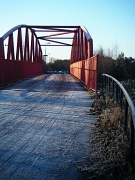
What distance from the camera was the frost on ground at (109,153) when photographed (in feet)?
14.4

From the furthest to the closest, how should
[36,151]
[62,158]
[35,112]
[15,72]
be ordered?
1. [15,72]
2. [35,112]
3. [36,151]
4. [62,158]

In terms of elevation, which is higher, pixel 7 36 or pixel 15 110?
pixel 7 36

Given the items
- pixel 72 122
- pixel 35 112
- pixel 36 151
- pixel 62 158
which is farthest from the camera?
pixel 35 112

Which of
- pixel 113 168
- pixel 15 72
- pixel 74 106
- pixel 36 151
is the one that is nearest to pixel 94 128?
pixel 36 151

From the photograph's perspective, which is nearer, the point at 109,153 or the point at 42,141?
the point at 109,153

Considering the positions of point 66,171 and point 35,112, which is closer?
point 66,171

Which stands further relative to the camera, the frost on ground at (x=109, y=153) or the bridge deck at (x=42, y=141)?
the bridge deck at (x=42, y=141)

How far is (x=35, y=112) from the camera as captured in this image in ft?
31.2

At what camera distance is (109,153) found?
5094 millimetres

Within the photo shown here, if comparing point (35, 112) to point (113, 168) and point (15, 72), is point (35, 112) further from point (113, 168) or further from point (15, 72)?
point (15, 72)

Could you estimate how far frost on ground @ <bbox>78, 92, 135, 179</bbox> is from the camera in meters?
4.38

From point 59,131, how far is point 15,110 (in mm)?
3135

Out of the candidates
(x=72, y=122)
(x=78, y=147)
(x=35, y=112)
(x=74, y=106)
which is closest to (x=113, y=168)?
(x=78, y=147)

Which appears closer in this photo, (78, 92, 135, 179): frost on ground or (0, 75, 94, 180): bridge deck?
(78, 92, 135, 179): frost on ground
